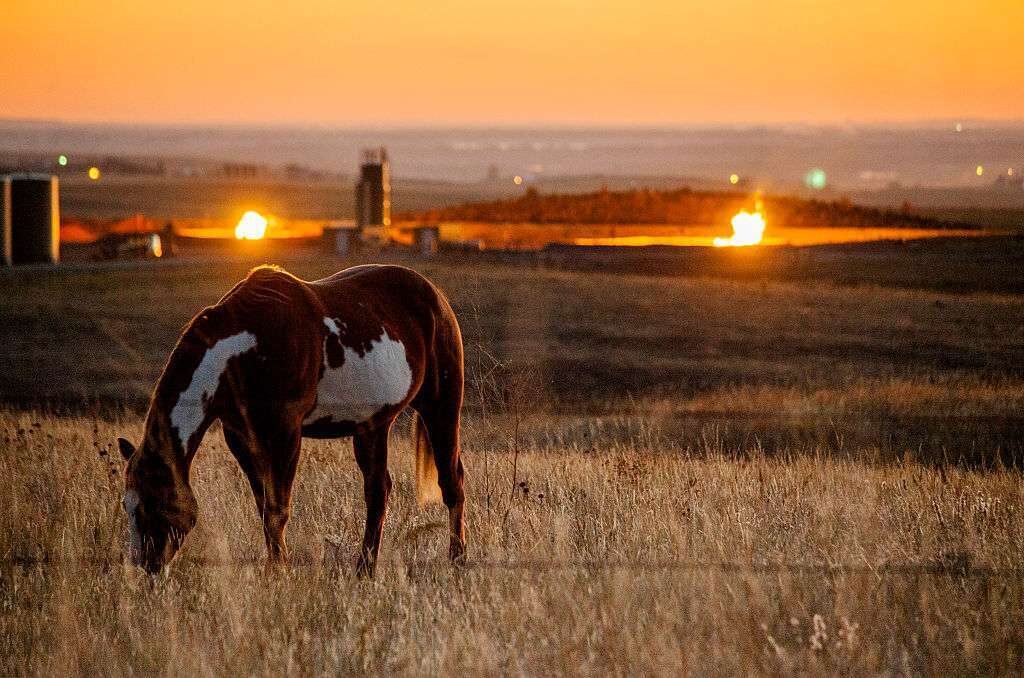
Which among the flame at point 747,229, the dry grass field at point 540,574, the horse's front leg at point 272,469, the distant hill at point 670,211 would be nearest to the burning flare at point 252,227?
the distant hill at point 670,211

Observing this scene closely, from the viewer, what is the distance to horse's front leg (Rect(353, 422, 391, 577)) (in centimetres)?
709

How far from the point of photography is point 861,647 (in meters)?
6.05

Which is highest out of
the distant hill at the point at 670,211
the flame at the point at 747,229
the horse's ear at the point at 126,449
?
the distant hill at the point at 670,211

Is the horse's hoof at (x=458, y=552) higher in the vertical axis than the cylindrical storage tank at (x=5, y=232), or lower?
lower

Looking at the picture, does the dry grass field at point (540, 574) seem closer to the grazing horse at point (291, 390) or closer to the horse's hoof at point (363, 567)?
the horse's hoof at point (363, 567)

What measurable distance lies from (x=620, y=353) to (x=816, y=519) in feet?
58.9

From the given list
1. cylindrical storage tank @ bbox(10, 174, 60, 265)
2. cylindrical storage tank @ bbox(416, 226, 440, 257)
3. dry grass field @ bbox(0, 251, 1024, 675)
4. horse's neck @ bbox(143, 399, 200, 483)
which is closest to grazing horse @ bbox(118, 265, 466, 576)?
horse's neck @ bbox(143, 399, 200, 483)

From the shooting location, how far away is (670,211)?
6306 cm

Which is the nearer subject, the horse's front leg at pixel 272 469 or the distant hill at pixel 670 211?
the horse's front leg at pixel 272 469

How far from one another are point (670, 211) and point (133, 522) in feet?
190

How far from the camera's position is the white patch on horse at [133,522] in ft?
20.0

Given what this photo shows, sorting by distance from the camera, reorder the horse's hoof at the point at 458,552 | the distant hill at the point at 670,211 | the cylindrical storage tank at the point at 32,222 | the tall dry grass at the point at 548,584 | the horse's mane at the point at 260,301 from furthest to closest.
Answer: the distant hill at the point at 670,211
the cylindrical storage tank at the point at 32,222
the horse's hoof at the point at 458,552
the horse's mane at the point at 260,301
the tall dry grass at the point at 548,584

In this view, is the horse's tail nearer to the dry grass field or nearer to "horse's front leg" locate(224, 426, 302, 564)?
the dry grass field

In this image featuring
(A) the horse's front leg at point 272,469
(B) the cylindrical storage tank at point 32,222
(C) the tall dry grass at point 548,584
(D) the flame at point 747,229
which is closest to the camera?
(C) the tall dry grass at point 548,584
